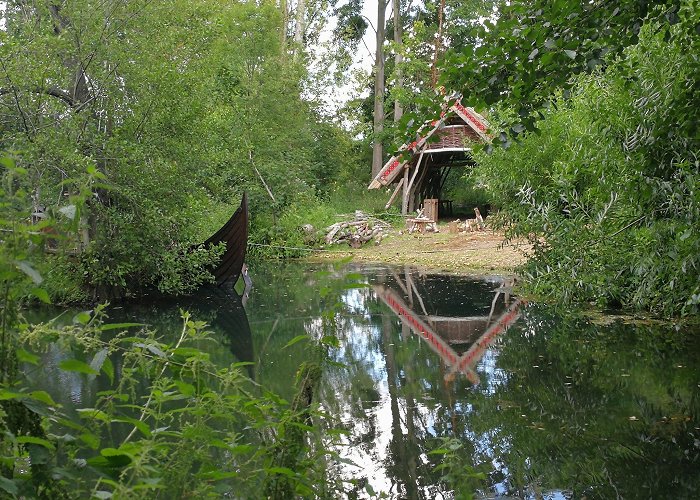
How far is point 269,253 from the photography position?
2050 cm

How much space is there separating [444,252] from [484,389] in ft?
40.3

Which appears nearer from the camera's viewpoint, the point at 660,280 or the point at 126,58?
the point at 660,280

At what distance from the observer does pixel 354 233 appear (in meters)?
21.7

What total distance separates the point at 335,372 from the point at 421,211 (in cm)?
1717

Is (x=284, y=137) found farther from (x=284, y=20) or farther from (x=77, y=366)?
(x=77, y=366)

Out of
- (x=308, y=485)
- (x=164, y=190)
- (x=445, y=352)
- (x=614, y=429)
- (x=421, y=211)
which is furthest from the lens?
(x=421, y=211)

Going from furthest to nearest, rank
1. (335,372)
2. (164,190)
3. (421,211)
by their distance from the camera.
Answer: (421,211) → (164,190) → (335,372)

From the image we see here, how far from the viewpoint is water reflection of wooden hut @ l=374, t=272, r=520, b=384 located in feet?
25.9

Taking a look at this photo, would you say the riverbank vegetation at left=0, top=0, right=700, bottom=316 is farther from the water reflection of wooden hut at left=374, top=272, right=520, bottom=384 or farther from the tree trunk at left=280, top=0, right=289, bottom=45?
the tree trunk at left=280, top=0, right=289, bottom=45

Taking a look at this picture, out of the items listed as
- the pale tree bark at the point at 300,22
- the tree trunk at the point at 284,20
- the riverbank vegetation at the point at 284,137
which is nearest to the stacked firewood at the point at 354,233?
the riverbank vegetation at the point at 284,137

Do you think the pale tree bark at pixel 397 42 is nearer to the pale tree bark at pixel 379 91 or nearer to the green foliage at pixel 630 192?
the pale tree bark at pixel 379 91

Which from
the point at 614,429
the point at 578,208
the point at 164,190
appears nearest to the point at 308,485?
the point at 614,429

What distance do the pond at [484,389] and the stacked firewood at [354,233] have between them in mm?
9530

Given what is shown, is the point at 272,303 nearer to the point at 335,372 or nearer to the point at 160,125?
the point at 160,125
